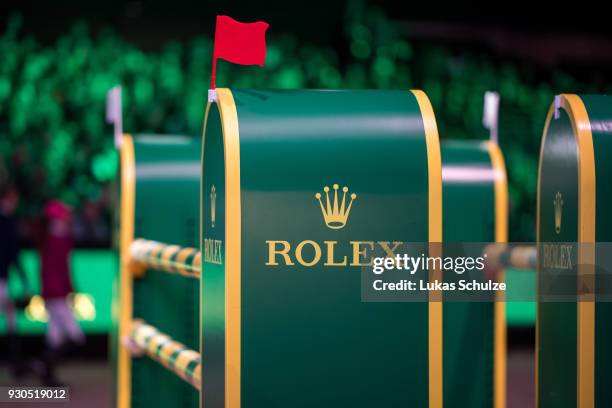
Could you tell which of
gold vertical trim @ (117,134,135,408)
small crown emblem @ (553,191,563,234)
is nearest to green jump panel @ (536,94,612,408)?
small crown emblem @ (553,191,563,234)

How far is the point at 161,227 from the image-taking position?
5.12 meters

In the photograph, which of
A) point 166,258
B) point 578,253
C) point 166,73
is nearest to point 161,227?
point 166,258

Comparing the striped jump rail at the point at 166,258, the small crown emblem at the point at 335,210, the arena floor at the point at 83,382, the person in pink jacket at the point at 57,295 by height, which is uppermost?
the small crown emblem at the point at 335,210

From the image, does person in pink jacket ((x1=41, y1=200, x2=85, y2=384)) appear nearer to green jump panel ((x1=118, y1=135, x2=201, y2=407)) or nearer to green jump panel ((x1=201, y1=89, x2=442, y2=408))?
green jump panel ((x1=118, y1=135, x2=201, y2=407))

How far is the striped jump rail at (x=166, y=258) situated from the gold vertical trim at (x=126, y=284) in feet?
0.21

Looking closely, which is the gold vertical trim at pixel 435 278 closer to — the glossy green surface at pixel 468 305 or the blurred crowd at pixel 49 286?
the glossy green surface at pixel 468 305

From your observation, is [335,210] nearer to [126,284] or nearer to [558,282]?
[558,282]

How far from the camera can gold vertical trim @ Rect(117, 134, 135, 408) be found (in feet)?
16.7

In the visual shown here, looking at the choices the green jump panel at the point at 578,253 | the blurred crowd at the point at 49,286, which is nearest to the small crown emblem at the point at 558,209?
the green jump panel at the point at 578,253

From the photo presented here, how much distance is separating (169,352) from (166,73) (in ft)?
23.0

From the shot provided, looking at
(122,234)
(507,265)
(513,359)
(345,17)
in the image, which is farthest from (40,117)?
(507,265)

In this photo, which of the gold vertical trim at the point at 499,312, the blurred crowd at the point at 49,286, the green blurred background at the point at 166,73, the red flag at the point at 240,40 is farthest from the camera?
the green blurred background at the point at 166,73

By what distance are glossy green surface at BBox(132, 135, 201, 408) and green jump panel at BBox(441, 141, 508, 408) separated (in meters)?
1.18

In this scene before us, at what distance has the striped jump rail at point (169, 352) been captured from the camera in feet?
11.1
